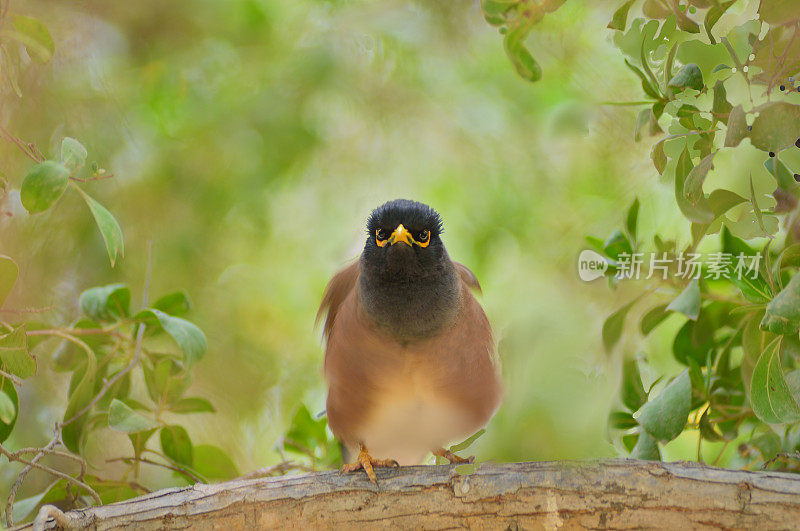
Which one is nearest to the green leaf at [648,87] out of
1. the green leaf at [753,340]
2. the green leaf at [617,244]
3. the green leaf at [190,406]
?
the green leaf at [617,244]

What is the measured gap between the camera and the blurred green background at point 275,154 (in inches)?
74.2

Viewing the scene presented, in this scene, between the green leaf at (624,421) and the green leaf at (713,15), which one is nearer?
the green leaf at (713,15)

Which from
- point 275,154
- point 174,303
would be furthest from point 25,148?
point 275,154

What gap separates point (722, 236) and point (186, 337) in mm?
938

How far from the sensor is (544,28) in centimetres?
179

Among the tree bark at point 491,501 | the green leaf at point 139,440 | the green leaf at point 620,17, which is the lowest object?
the tree bark at point 491,501

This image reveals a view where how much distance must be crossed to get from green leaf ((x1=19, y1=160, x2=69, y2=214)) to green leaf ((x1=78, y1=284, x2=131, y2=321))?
0.35 meters

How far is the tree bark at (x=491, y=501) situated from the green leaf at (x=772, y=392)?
0.10m

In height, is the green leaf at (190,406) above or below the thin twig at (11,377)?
above

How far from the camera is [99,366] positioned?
133 cm

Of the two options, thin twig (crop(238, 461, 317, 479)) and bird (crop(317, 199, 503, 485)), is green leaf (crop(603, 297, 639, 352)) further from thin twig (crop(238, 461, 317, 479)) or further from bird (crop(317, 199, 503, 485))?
thin twig (crop(238, 461, 317, 479))

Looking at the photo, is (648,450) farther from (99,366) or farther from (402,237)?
(99,366)

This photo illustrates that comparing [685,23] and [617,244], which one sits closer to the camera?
[685,23]

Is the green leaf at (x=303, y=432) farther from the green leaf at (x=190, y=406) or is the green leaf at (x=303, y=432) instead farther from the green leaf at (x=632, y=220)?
the green leaf at (x=632, y=220)
